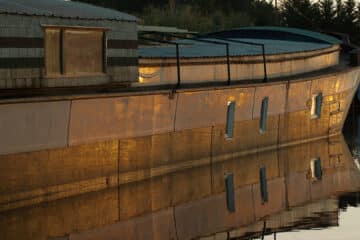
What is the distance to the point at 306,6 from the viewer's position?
222 ft

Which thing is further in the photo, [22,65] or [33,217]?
[22,65]

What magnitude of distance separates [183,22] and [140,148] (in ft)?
109

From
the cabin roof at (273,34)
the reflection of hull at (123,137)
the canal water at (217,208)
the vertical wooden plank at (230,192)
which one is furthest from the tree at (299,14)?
the vertical wooden plank at (230,192)

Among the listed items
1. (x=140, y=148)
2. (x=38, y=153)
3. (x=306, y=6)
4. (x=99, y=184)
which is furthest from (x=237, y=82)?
(x=306, y=6)

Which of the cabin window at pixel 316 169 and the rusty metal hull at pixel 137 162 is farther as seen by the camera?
the cabin window at pixel 316 169

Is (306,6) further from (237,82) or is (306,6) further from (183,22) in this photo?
(237,82)

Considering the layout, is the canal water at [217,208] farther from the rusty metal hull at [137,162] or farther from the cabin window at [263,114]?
the cabin window at [263,114]

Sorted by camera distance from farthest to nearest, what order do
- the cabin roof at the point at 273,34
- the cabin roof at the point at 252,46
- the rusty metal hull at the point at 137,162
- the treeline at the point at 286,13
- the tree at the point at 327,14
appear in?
the tree at the point at 327,14 < the treeline at the point at 286,13 < the cabin roof at the point at 273,34 < the cabin roof at the point at 252,46 < the rusty metal hull at the point at 137,162

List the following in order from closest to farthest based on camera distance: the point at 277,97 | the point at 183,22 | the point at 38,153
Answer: the point at 38,153
the point at 277,97
the point at 183,22

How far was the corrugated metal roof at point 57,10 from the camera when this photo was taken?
18047 millimetres

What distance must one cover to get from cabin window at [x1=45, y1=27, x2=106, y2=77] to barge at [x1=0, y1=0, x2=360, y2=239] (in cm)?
2

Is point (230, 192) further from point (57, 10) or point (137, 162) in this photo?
point (57, 10)

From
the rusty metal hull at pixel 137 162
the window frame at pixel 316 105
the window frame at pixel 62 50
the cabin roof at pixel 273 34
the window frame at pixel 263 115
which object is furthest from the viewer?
the cabin roof at pixel 273 34

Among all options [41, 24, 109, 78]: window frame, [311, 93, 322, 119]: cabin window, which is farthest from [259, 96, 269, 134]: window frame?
[41, 24, 109, 78]: window frame
